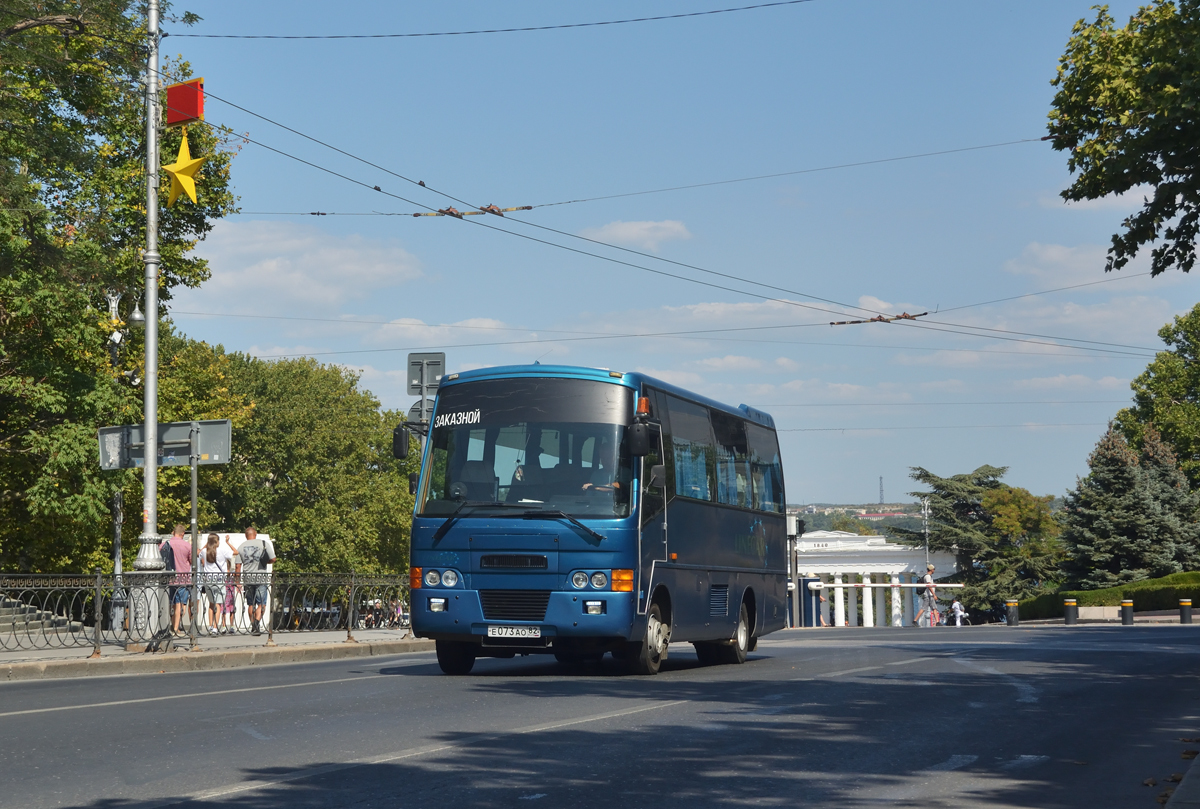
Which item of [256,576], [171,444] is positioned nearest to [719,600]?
[171,444]

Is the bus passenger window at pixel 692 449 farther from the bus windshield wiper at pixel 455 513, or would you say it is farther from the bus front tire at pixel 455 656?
the bus front tire at pixel 455 656

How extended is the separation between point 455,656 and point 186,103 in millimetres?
12075

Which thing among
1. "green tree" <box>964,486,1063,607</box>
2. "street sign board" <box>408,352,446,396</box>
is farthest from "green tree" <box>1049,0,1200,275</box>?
"green tree" <box>964,486,1063,607</box>

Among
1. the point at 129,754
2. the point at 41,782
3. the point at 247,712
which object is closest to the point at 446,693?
the point at 247,712

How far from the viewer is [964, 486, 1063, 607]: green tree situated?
67625 mm

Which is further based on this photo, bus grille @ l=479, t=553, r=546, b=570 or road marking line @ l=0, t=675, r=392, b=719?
bus grille @ l=479, t=553, r=546, b=570

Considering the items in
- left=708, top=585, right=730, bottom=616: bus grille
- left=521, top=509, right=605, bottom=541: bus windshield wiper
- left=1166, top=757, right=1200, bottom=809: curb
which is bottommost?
left=1166, top=757, right=1200, bottom=809: curb

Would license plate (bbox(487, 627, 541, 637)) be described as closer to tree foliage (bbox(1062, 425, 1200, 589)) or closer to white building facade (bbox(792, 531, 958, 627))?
tree foliage (bbox(1062, 425, 1200, 589))

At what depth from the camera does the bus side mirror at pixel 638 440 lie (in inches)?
596

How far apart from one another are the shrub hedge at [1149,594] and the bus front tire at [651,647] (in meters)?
33.9

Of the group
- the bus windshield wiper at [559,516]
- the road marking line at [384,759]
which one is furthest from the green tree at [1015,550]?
the road marking line at [384,759]

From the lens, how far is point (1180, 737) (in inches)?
400

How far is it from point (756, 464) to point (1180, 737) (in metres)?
10.9

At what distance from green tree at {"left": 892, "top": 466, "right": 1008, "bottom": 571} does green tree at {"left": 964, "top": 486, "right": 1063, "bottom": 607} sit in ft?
1.63
